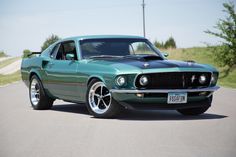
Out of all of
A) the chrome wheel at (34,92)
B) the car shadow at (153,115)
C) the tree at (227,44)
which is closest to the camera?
the car shadow at (153,115)

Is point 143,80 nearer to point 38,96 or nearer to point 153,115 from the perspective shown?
point 153,115

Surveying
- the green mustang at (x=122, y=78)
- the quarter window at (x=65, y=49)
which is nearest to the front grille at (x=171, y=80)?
the green mustang at (x=122, y=78)

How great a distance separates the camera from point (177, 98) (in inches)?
373

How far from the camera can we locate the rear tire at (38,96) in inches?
465

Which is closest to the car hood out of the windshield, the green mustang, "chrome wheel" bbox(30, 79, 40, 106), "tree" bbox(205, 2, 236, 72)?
the green mustang

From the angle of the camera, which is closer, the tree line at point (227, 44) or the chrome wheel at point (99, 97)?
the chrome wheel at point (99, 97)

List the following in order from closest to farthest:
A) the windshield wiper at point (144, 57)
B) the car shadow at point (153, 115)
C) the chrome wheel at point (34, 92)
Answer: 1. the car shadow at point (153, 115)
2. the windshield wiper at point (144, 57)
3. the chrome wheel at point (34, 92)

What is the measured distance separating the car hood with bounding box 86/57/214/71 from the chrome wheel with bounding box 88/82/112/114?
0.40 meters

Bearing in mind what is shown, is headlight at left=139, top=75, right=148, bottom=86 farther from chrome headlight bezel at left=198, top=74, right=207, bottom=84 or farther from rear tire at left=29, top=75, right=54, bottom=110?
rear tire at left=29, top=75, right=54, bottom=110

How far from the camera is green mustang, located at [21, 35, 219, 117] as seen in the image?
9406 millimetres

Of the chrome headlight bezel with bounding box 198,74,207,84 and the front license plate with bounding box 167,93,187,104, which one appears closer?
the front license plate with bounding box 167,93,187,104

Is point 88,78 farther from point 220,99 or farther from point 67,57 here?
point 220,99

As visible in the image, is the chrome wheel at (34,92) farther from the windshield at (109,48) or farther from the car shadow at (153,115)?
the windshield at (109,48)

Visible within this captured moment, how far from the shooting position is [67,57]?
10.8 metres
